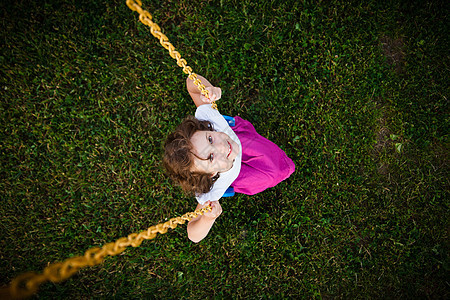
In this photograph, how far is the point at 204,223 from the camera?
116 inches

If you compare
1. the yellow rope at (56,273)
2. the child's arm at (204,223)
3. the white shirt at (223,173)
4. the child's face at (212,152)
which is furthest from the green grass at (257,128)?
the yellow rope at (56,273)

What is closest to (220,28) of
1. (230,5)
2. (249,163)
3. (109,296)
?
(230,5)

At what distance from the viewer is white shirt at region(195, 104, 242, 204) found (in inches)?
109

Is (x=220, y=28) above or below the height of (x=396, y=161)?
above

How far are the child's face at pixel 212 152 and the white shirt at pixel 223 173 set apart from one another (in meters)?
0.19

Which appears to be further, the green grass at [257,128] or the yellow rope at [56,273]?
the green grass at [257,128]

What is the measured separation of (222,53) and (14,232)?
3.78m

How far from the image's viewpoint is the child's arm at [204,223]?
2775 millimetres

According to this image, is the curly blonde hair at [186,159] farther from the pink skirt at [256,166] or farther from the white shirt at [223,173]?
the pink skirt at [256,166]

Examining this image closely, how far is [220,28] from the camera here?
3.89 metres

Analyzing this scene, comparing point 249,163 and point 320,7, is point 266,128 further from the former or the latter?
point 320,7

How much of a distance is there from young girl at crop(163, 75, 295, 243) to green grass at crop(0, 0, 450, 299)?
720mm

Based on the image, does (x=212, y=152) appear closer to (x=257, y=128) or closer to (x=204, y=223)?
(x=204, y=223)

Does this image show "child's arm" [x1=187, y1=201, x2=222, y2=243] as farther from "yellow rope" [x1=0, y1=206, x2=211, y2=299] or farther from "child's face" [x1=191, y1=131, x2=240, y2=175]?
"yellow rope" [x1=0, y1=206, x2=211, y2=299]
